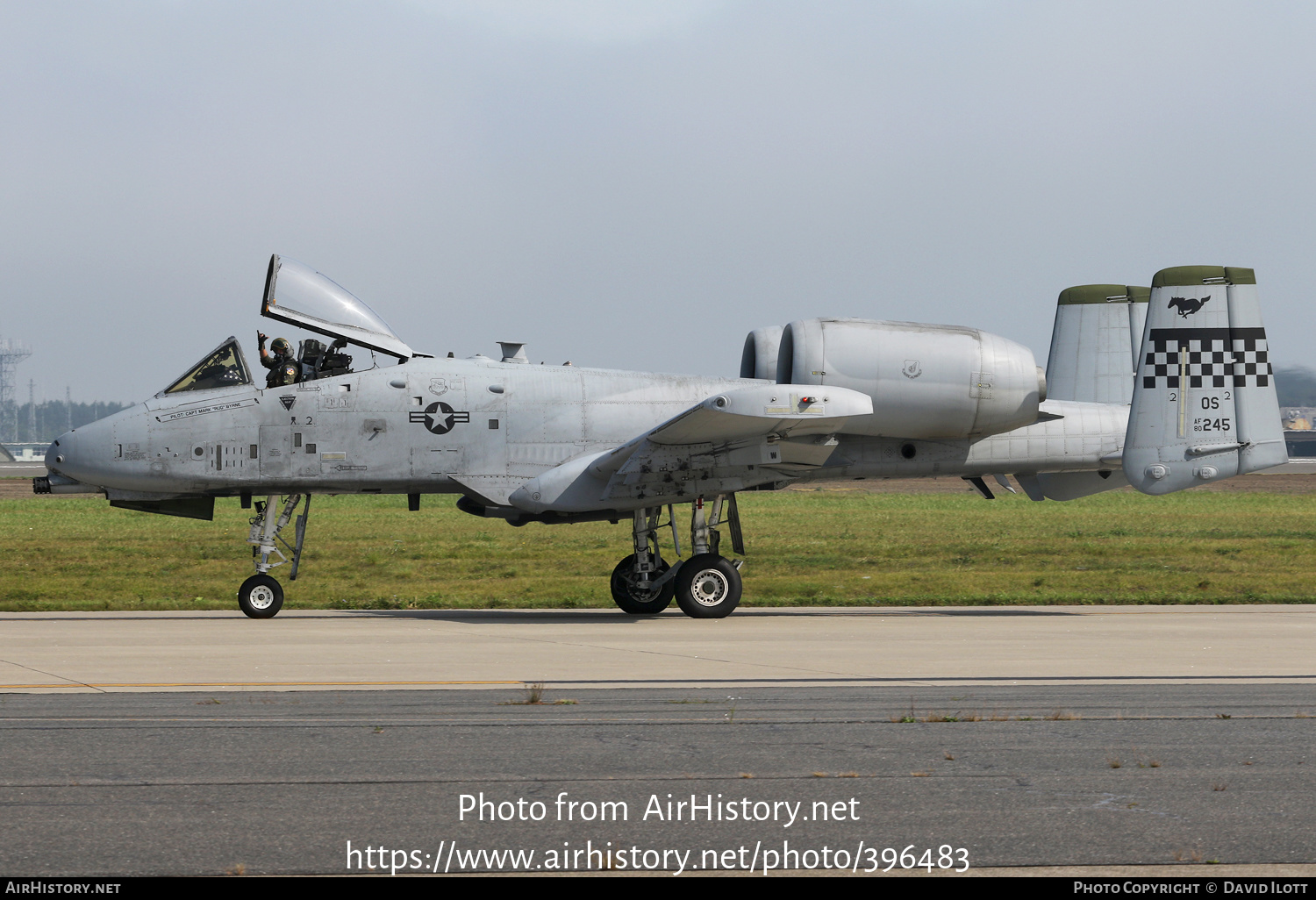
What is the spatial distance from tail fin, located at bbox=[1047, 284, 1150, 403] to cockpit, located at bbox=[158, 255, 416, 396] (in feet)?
34.1

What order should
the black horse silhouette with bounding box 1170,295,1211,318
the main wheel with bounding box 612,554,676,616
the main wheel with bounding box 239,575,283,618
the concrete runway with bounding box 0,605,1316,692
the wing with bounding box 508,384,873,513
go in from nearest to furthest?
the concrete runway with bounding box 0,605,1316,692 → the wing with bounding box 508,384,873,513 → the main wheel with bounding box 239,575,283,618 → the black horse silhouette with bounding box 1170,295,1211,318 → the main wheel with bounding box 612,554,676,616

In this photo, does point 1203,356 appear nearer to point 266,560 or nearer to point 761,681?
point 761,681

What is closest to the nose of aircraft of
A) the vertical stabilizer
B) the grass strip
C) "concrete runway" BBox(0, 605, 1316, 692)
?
"concrete runway" BBox(0, 605, 1316, 692)

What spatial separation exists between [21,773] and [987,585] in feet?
59.3

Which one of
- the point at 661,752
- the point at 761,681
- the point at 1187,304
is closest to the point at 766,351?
the point at 1187,304

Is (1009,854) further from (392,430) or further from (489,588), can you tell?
(489,588)

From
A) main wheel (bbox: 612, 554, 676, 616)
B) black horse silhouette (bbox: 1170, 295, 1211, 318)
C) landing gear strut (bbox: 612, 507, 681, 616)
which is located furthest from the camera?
main wheel (bbox: 612, 554, 676, 616)

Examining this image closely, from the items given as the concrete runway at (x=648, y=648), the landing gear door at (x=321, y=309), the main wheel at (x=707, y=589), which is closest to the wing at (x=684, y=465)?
the main wheel at (x=707, y=589)

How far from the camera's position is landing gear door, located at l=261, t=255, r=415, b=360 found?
17.5 m

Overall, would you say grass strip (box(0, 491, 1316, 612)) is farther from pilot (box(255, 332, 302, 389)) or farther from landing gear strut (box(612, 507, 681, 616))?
pilot (box(255, 332, 302, 389))

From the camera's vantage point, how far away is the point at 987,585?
2273 cm

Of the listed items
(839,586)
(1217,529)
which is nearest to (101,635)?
(839,586)

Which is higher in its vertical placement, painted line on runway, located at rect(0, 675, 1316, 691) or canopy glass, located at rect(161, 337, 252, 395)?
canopy glass, located at rect(161, 337, 252, 395)

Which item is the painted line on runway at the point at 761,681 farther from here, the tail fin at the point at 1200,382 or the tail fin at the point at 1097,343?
the tail fin at the point at 1097,343
